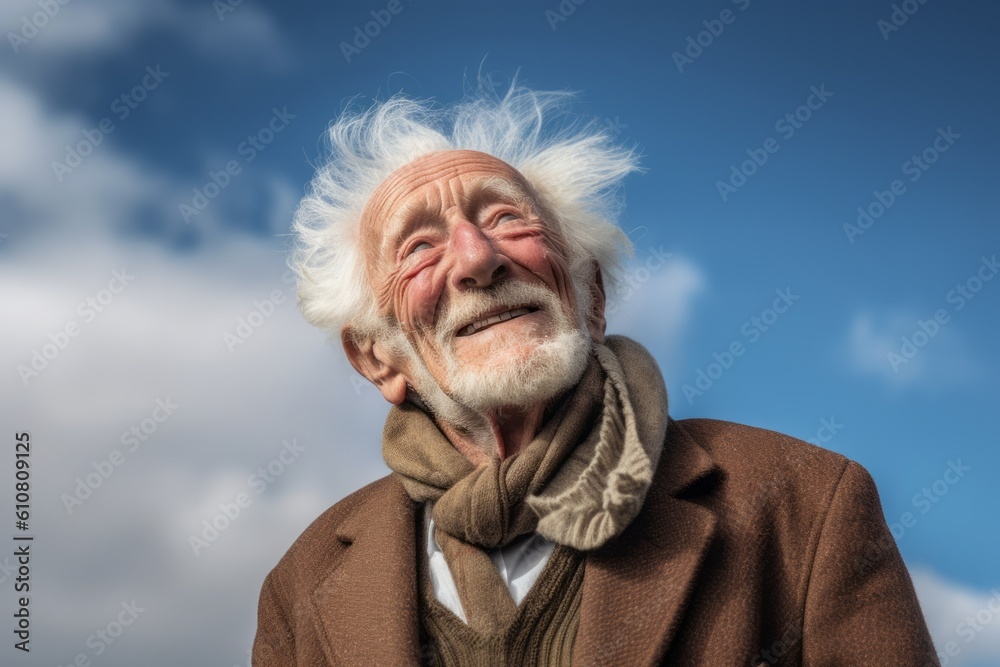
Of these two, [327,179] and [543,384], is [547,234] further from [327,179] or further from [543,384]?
[327,179]

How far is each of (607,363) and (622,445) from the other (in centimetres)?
42

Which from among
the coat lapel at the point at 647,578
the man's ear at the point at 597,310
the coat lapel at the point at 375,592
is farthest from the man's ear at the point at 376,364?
the coat lapel at the point at 647,578

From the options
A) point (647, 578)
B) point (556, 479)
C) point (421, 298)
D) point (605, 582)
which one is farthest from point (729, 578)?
point (421, 298)

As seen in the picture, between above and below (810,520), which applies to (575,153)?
above

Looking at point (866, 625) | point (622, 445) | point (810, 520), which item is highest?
point (622, 445)

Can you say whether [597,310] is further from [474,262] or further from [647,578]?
[647,578]

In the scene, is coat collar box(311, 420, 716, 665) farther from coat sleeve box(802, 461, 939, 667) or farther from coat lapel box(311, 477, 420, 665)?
coat sleeve box(802, 461, 939, 667)

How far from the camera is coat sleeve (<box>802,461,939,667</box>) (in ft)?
11.5

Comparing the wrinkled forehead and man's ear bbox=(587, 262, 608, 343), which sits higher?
the wrinkled forehead

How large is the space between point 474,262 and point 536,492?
0.91m

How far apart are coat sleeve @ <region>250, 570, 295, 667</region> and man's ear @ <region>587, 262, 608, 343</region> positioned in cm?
182

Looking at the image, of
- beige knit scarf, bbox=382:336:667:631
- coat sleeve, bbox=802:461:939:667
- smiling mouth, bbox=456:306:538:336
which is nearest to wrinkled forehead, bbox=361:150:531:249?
smiling mouth, bbox=456:306:538:336

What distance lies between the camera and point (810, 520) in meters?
3.76

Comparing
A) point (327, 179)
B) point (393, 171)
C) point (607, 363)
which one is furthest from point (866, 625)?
point (327, 179)
